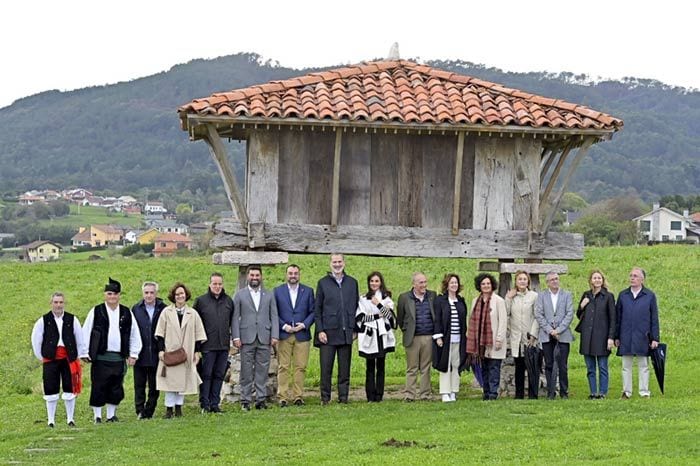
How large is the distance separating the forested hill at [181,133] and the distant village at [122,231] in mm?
9458

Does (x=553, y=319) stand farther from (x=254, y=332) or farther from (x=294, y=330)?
(x=254, y=332)

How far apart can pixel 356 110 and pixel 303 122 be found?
2.66ft

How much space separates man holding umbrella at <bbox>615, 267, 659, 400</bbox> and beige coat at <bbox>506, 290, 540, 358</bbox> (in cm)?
123

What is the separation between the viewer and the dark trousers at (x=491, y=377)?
658 inches

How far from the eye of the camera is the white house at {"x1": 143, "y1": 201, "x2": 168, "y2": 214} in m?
128

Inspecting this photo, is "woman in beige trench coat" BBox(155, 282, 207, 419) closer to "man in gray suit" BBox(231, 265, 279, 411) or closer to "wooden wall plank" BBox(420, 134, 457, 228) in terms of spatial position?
"man in gray suit" BBox(231, 265, 279, 411)

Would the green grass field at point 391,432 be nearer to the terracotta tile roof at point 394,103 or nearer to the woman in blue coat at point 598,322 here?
the woman in blue coat at point 598,322

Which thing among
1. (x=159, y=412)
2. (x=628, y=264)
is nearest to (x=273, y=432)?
(x=159, y=412)

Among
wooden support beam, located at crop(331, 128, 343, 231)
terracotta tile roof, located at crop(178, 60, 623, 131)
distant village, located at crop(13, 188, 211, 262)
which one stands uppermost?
distant village, located at crop(13, 188, 211, 262)

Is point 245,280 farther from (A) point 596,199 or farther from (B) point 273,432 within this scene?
(A) point 596,199

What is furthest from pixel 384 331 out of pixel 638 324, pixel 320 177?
pixel 638 324

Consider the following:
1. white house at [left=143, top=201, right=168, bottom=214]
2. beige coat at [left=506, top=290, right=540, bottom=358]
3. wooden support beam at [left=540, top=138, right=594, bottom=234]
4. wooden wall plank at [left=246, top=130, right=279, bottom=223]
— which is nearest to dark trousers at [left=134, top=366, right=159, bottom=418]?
wooden wall plank at [left=246, top=130, right=279, bottom=223]

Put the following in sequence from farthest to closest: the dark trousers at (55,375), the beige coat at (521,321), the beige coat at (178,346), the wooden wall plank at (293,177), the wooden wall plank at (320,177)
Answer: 1. the wooden wall plank at (320,177)
2. the wooden wall plank at (293,177)
3. the beige coat at (521,321)
4. the beige coat at (178,346)
5. the dark trousers at (55,375)

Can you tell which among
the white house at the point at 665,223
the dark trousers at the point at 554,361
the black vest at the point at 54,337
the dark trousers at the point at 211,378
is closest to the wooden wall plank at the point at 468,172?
the dark trousers at the point at 554,361
